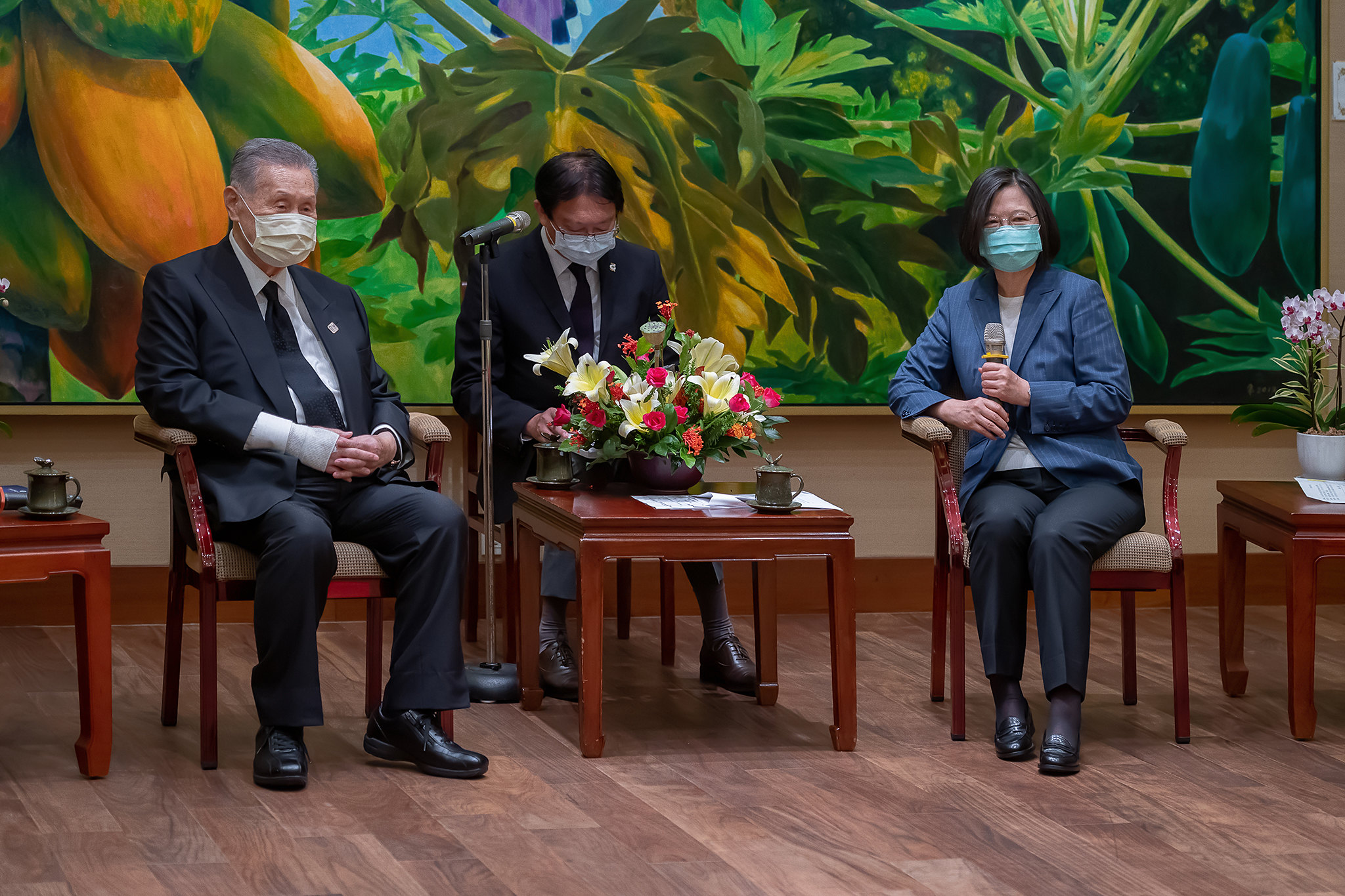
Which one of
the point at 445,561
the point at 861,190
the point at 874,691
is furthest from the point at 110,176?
the point at 874,691

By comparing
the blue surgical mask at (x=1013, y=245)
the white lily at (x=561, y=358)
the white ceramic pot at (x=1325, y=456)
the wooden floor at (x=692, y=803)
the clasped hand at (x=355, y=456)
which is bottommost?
the wooden floor at (x=692, y=803)

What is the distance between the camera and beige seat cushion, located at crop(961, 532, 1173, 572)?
340 centimetres

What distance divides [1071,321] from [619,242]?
127 cm

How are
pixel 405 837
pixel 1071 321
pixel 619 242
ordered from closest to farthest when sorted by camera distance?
pixel 405 837 < pixel 1071 321 < pixel 619 242

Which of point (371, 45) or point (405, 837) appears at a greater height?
point (371, 45)

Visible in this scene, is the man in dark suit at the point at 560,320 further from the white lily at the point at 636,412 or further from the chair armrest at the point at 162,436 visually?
the chair armrest at the point at 162,436

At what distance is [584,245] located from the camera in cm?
398

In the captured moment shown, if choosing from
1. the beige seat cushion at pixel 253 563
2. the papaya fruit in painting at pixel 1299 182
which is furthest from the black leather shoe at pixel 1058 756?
the papaya fruit in painting at pixel 1299 182

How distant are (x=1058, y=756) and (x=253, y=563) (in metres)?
1.77

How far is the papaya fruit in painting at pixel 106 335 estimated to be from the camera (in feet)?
14.4

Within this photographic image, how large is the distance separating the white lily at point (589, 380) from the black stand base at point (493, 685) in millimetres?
807

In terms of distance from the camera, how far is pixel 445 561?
3.24 meters

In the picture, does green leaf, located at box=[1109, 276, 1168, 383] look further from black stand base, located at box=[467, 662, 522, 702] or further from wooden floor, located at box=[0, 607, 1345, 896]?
black stand base, located at box=[467, 662, 522, 702]

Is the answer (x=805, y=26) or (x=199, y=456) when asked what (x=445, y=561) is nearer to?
(x=199, y=456)
